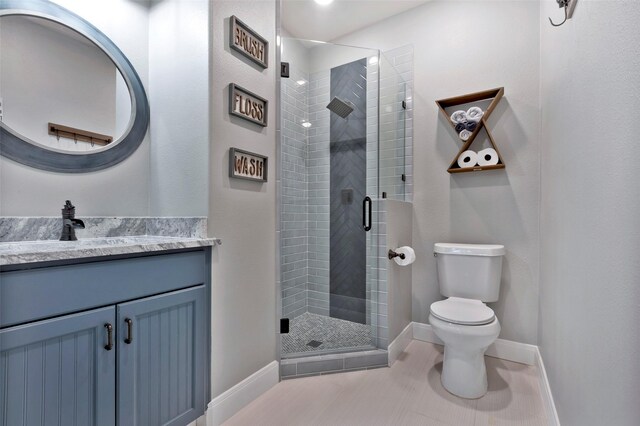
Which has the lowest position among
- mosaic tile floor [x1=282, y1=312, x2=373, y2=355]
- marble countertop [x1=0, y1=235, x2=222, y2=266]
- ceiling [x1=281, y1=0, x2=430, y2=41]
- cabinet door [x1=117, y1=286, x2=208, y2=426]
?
mosaic tile floor [x1=282, y1=312, x2=373, y2=355]

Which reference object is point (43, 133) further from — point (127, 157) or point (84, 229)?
point (84, 229)

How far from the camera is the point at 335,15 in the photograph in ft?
8.88

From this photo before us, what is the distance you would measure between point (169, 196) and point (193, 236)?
32cm

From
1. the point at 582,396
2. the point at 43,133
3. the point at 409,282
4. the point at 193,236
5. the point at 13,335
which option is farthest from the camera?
the point at 409,282

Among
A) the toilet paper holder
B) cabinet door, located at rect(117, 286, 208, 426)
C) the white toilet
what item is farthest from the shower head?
cabinet door, located at rect(117, 286, 208, 426)

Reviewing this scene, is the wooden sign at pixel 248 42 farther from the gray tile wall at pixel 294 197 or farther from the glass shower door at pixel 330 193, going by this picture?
the glass shower door at pixel 330 193

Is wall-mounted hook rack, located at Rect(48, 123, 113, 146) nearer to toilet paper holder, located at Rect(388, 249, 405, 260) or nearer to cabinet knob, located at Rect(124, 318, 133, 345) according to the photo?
cabinet knob, located at Rect(124, 318, 133, 345)

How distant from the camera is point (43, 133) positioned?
1.38 m

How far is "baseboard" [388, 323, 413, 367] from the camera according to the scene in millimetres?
2180

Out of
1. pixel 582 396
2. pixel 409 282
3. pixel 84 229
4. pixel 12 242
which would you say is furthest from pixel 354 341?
pixel 12 242

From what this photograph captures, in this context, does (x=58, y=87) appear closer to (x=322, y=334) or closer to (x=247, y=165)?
(x=247, y=165)

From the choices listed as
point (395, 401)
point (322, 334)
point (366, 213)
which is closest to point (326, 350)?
point (322, 334)

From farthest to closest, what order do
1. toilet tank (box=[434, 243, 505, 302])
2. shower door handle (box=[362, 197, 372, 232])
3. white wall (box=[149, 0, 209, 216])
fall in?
shower door handle (box=[362, 197, 372, 232]) < toilet tank (box=[434, 243, 505, 302]) < white wall (box=[149, 0, 209, 216])

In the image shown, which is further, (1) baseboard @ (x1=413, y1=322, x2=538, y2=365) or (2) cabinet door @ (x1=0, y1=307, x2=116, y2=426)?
(1) baseboard @ (x1=413, y1=322, x2=538, y2=365)
